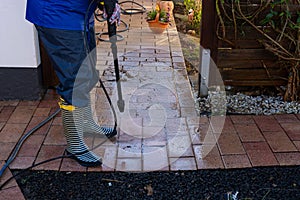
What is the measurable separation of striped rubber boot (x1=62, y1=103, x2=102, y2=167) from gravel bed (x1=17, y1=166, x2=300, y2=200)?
10 cm

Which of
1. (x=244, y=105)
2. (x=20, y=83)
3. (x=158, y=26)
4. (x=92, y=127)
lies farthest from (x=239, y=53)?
(x=158, y=26)

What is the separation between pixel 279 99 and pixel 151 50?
1.52m

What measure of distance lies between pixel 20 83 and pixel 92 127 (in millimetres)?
842

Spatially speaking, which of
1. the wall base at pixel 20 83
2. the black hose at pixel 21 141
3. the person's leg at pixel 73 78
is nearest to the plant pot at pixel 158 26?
the wall base at pixel 20 83

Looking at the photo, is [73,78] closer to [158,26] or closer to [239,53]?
[239,53]

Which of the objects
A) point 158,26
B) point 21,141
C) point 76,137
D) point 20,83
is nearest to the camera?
point 76,137

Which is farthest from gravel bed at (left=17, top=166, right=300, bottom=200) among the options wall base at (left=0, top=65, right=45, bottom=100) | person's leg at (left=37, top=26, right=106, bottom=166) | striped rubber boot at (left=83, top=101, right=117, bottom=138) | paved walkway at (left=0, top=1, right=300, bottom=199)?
wall base at (left=0, top=65, right=45, bottom=100)

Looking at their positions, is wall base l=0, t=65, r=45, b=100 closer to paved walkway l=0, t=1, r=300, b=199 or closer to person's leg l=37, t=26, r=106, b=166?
paved walkway l=0, t=1, r=300, b=199

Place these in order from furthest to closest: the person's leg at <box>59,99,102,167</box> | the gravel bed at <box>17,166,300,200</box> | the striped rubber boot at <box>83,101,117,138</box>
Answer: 1. the striped rubber boot at <box>83,101,117,138</box>
2. the person's leg at <box>59,99,102,167</box>
3. the gravel bed at <box>17,166,300,200</box>

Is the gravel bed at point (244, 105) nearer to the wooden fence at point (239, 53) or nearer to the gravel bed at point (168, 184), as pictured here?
the wooden fence at point (239, 53)

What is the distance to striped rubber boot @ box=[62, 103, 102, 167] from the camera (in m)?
2.38

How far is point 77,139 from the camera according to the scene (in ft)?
8.00

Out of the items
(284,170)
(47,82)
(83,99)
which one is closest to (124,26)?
A: (47,82)

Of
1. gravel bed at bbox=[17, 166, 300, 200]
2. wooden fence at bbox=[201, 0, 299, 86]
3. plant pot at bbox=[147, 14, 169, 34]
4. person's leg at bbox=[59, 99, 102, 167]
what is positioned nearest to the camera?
gravel bed at bbox=[17, 166, 300, 200]
